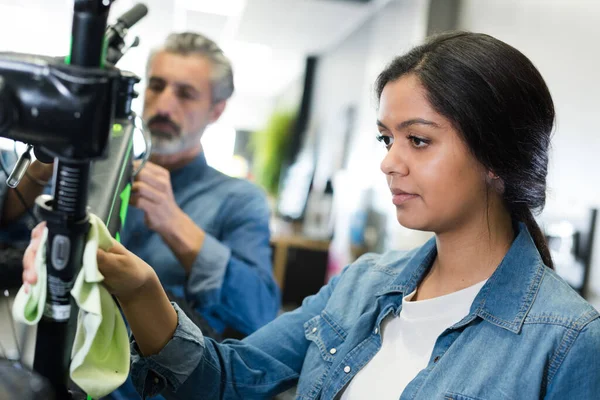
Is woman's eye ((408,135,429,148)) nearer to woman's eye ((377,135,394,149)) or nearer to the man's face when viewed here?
woman's eye ((377,135,394,149))

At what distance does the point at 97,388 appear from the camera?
518 mm

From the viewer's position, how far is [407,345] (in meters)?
0.94

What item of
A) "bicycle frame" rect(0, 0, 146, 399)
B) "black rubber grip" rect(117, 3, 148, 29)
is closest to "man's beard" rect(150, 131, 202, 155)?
"black rubber grip" rect(117, 3, 148, 29)

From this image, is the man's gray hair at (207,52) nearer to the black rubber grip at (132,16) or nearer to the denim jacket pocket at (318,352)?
the black rubber grip at (132,16)

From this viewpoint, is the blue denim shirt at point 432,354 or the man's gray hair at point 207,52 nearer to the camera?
the blue denim shirt at point 432,354

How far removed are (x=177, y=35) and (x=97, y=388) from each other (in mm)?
1090

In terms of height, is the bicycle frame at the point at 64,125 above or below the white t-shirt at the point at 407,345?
above

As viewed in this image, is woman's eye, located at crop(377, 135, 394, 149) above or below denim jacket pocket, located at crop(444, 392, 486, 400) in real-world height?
above

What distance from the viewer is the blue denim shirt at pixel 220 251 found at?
1198mm

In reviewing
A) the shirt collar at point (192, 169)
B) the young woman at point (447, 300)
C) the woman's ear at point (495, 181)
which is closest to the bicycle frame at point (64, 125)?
the young woman at point (447, 300)

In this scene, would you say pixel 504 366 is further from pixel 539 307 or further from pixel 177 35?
pixel 177 35

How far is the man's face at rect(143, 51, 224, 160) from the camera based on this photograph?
4.58 ft

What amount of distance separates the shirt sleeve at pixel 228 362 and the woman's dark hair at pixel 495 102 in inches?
15.0

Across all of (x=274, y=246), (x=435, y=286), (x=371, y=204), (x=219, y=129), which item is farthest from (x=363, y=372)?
(x=219, y=129)
